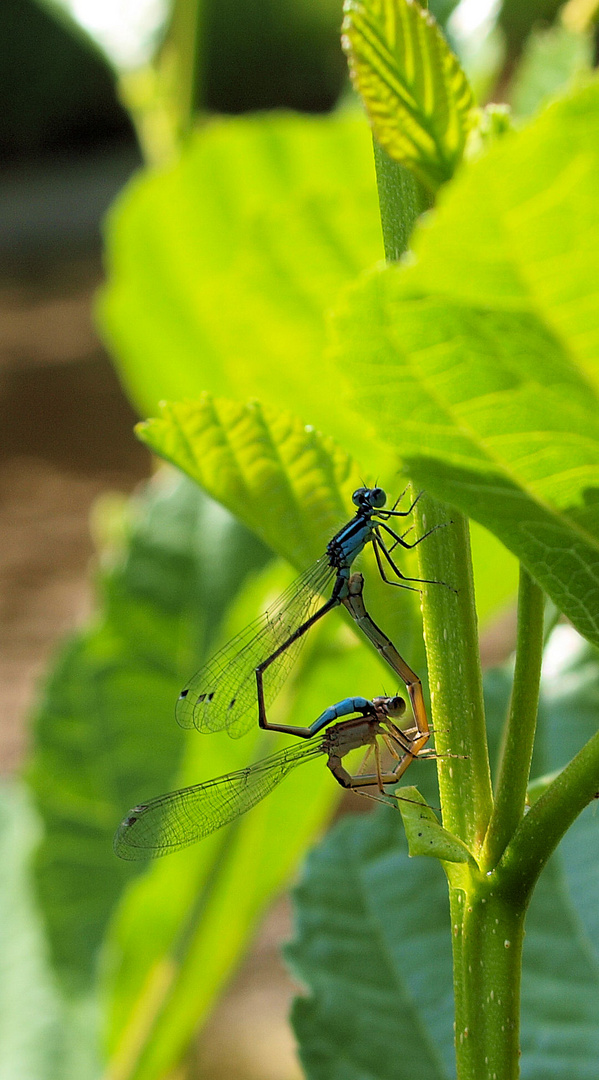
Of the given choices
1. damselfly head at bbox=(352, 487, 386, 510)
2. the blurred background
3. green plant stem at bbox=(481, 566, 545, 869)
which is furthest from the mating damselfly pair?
the blurred background

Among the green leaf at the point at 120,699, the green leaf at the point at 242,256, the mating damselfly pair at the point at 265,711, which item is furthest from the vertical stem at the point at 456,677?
the green leaf at the point at 120,699

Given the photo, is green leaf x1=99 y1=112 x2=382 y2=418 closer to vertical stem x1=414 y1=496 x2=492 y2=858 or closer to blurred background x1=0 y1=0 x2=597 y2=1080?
blurred background x1=0 y1=0 x2=597 y2=1080

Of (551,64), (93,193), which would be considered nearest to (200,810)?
(551,64)

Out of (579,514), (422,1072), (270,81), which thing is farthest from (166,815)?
(270,81)

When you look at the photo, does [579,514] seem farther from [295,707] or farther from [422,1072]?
[295,707]

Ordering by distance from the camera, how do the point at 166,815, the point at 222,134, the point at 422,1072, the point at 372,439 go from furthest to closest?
the point at 222,134 < the point at 166,815 < the point at 422,1072 < the point at 372,439

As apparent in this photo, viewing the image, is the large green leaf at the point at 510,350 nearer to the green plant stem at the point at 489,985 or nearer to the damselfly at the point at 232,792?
the green plant stem at the point at 489,985
